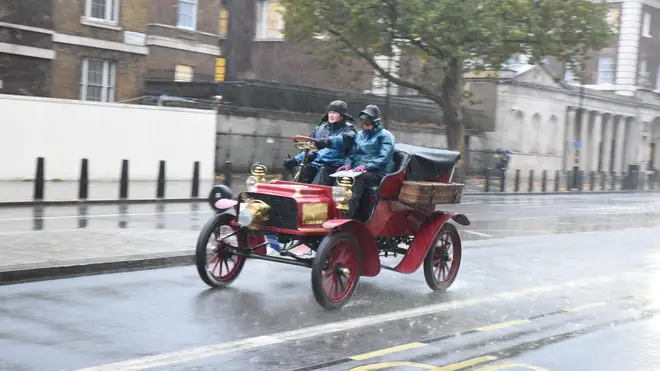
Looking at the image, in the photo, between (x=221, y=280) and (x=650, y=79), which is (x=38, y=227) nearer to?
(x=221, y=280)

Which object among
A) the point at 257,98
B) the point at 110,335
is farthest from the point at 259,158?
the point at 110,335

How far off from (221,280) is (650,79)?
209ft

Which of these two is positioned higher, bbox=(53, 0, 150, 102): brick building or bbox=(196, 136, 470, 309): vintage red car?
bbox=(53, 0, 150, 102): brick building

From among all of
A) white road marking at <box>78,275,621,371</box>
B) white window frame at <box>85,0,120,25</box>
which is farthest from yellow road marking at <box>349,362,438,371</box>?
white window frame at <box>85,0,120,25</box>

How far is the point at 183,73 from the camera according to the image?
3981 cm

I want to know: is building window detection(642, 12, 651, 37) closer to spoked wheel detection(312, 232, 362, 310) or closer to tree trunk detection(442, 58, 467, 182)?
tree trunk detection(442, 58, 467, 182)

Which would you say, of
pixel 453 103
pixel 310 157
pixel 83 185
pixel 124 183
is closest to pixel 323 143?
pixel 310 157

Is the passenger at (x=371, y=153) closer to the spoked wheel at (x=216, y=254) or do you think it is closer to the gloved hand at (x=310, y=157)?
the gloved hand at (x=310, y=157)

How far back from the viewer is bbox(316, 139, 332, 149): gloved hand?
9164 mm

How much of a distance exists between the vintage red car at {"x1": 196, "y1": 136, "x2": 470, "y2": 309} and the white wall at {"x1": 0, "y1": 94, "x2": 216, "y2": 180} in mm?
15500

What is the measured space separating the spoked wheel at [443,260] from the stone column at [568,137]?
4909 centimetres

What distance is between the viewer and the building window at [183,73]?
39312mm

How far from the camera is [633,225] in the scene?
20.8 meters

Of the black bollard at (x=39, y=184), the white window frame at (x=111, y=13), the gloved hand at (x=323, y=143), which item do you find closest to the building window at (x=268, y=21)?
the white window frame at (x=111, y=13)
